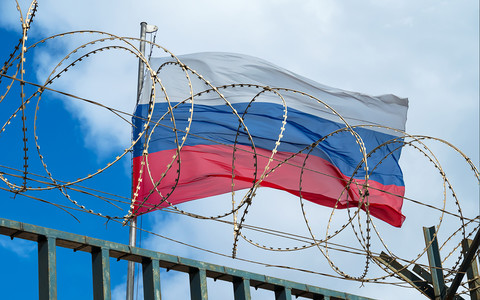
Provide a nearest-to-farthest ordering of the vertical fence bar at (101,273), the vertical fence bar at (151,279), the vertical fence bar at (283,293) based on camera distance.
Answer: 1. the vertical fence bar at (101,273)
2. the vertical fence bar at (151,279)
3. the vertical fence bar at (283,293)

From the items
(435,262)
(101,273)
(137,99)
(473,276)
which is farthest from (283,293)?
(137,99)

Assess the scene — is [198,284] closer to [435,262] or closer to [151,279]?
[151,279]

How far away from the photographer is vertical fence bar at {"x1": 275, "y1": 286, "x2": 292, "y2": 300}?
11.7m

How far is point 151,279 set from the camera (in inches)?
409

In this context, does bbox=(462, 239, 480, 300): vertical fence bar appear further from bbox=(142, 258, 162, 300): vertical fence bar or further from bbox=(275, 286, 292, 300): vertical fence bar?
bbox=(142, 258, 162, 300): vertical fence bar

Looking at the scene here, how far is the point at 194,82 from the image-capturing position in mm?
18109

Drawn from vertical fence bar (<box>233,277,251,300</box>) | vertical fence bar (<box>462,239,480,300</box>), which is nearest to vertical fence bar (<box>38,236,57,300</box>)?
vertical fence bar (<box>233,277,251,300</box>)

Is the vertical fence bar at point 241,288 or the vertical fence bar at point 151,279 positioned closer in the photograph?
the vertical fence bar at point 151,279

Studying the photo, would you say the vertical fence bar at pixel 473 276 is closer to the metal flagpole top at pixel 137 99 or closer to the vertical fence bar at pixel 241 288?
the vertical fence bar at pixel 241 288

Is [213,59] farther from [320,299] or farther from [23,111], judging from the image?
[23,111]

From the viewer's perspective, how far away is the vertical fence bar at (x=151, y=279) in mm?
10328

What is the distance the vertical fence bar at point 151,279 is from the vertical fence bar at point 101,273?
0.58 meters

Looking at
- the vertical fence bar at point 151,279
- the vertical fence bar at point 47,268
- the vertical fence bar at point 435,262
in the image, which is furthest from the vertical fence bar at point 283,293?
the vertical fence bar at point 47,268

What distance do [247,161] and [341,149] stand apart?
2.29m
